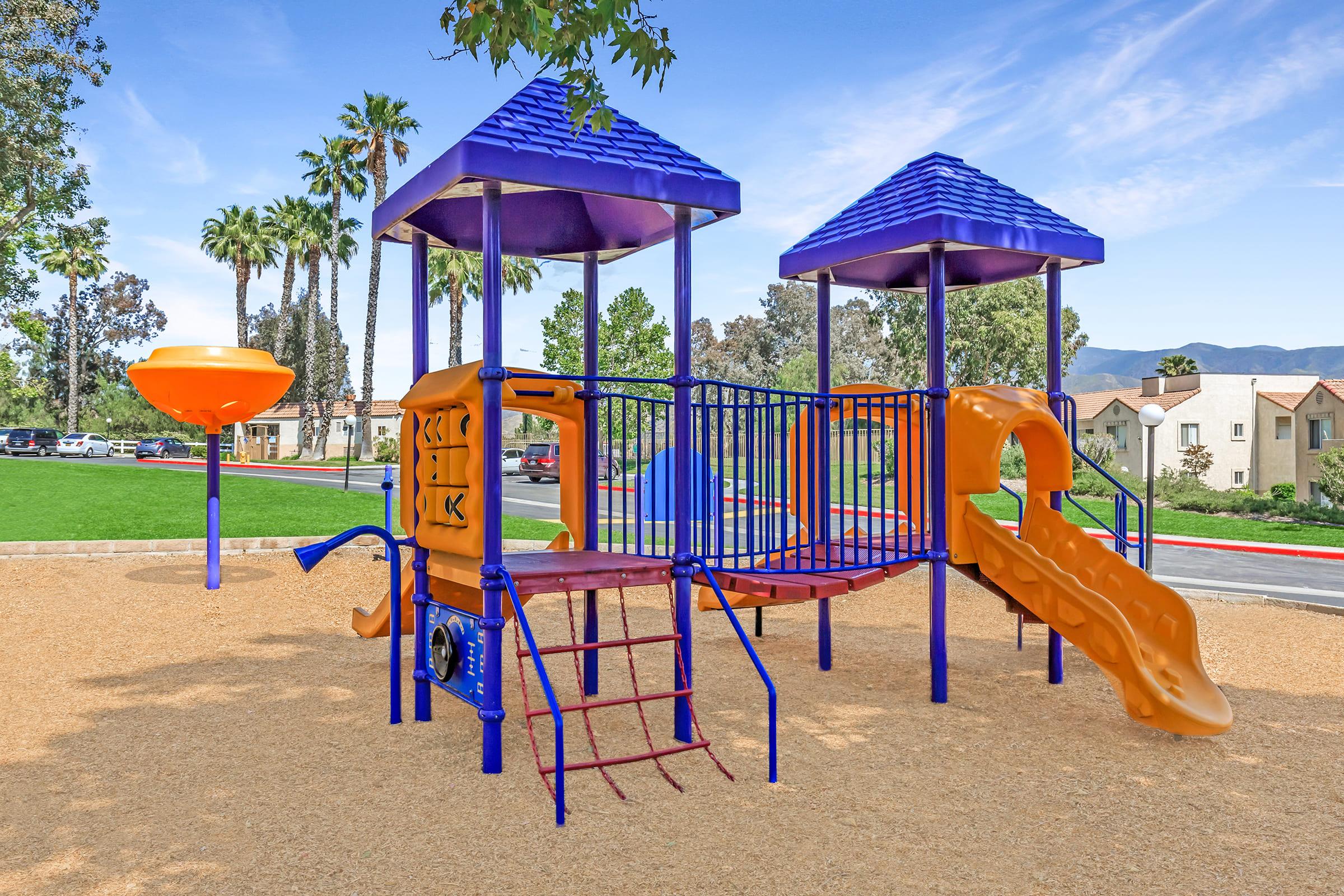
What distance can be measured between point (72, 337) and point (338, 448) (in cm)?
1651

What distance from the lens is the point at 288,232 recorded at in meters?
46.9

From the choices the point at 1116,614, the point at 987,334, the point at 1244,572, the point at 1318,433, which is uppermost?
the point at 987,334

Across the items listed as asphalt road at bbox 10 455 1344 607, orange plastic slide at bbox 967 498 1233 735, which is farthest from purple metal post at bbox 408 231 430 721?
asphalt road at bbox 10 455 1344 607

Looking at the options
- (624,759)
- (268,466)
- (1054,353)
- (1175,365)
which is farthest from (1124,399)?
(624,759)

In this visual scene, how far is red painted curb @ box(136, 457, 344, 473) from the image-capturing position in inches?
1526

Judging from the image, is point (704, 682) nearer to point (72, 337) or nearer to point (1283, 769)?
point (1283, 769)

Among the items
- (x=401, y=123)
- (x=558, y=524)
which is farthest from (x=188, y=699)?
(x=401, y=123)

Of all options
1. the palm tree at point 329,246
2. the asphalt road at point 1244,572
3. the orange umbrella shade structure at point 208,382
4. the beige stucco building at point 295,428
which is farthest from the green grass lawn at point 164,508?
the beige stucco building at point 295,428

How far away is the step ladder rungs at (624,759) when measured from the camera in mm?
4691

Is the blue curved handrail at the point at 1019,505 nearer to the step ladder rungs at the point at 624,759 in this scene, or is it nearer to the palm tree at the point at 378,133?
the step ladder rungs at the point at 624,759

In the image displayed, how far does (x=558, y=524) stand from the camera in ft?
57.0

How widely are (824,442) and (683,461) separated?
225 cm

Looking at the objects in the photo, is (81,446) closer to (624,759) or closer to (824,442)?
(824,442)

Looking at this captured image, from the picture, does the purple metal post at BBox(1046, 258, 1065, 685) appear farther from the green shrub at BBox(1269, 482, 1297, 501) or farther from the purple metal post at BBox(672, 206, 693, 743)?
the green shrub at BBox(1269, 482, 1297, 501)
